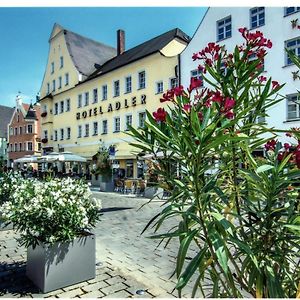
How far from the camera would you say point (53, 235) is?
3457 mm

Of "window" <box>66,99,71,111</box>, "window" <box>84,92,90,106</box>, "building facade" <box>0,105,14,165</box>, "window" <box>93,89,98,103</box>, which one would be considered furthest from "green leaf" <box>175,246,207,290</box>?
"building facade" <box>0,105,14,165</box>

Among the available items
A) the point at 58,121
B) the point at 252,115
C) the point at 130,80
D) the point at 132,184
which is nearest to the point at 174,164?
the point at 252,115

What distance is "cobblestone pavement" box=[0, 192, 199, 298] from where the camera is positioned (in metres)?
3.38

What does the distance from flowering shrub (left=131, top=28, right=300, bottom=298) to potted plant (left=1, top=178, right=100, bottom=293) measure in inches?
70.1

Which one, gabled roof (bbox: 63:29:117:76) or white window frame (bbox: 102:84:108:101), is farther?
gabled roof (bbox: 63:29:117:76)

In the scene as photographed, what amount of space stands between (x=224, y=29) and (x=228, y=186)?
16.3 meters

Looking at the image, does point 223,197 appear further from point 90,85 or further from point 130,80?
point 90,85

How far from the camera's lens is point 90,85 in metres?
26.1

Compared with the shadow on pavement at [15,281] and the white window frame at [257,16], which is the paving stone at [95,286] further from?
the white window frame at [257,16]

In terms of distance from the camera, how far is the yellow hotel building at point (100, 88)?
2072 centimetres

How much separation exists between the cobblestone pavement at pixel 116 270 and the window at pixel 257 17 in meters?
12.7

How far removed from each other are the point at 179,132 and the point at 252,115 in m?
0.57

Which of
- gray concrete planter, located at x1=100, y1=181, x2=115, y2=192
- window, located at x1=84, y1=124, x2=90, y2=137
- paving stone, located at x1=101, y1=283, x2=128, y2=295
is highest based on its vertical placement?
window, located at x1=84, y1=124, x2=90, y2=137

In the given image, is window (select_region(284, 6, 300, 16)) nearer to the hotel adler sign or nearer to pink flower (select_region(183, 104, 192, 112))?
the hotel adler sign
